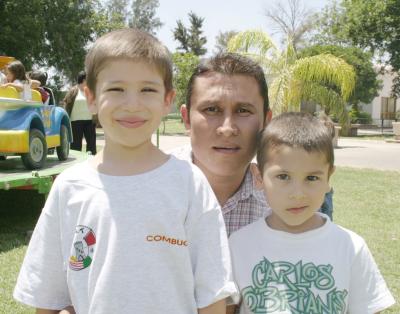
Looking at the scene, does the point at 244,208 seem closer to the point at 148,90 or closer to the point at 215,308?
the point at 215,308

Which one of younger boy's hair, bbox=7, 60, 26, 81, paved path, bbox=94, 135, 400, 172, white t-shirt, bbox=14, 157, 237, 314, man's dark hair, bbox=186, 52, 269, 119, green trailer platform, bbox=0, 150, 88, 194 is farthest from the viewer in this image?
paved path, bbox=94, 135, 400, 172

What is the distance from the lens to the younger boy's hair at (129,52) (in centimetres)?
161

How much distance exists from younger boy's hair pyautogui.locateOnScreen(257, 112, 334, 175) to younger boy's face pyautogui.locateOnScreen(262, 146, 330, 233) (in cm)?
2

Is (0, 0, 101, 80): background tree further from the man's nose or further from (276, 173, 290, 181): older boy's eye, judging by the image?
(276, 173, 290, 181): older boy's eye

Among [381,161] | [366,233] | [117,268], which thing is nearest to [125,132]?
[117,268]

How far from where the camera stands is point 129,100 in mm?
1586

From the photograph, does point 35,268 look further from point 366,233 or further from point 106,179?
point 366,233

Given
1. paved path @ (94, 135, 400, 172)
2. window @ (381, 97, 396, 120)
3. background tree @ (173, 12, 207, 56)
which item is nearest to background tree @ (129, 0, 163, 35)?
background tree @ (173, 12, 207, 56)

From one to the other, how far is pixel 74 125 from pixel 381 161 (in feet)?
27.9

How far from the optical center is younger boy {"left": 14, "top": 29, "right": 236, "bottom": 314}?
153 centimetres

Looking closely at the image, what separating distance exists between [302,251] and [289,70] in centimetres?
1470

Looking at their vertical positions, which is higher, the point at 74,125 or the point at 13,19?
the point at 13,19

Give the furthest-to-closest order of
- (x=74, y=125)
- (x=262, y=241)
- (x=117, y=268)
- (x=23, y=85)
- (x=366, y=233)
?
(x=74, y=125)
(x=23, y=85)
(x=366, y=233)
(x=262, y=241)
(x=117, y=268)

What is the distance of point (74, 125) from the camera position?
32.5 ft
